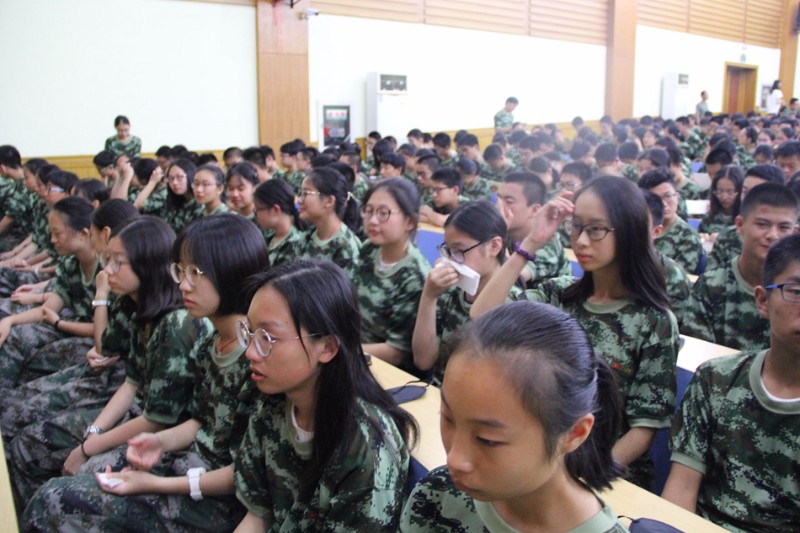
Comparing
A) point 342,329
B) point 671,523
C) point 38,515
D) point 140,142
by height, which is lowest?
point 38,515

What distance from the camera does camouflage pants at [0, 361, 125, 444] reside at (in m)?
2.81

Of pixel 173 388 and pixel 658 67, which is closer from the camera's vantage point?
pixel 173 388

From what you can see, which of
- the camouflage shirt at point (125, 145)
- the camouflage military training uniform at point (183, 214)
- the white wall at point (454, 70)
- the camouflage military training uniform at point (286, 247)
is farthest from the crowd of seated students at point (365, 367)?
the white wall at point (454, 70)

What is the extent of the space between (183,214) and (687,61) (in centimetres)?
1610

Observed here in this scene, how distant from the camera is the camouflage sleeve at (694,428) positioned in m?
1.64

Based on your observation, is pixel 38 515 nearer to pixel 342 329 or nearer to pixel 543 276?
pixel 342 329

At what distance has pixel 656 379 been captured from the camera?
6.24 feet

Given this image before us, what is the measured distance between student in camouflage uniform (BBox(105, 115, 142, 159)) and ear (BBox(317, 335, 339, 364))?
8.04m

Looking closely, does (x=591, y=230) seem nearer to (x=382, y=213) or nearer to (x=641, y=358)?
(x=641, y=358)

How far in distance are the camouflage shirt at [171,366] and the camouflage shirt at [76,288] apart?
140 centimetres

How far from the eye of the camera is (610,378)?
1.13m

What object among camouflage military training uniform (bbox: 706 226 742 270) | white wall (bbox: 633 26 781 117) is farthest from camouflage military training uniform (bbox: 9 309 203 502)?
white wall (bbox: 633 26 781 117)

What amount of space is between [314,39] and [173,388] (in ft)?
32.1

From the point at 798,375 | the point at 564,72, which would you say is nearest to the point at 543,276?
the point at 798,375
